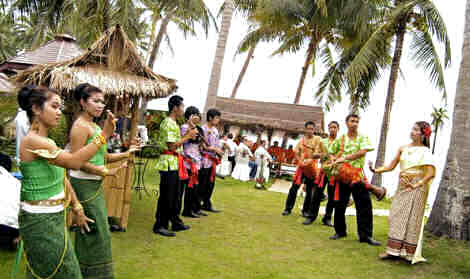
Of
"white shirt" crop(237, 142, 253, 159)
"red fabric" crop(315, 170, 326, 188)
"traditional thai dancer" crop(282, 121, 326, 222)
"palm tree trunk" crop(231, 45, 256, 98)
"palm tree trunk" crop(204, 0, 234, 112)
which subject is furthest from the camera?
"palm tree trunk" crop(231, 45, 256, 98)

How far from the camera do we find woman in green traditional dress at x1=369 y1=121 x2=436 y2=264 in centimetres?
479

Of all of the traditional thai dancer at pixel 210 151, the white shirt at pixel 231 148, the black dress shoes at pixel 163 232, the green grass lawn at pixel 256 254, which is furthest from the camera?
the white shirt at pixel 231 148

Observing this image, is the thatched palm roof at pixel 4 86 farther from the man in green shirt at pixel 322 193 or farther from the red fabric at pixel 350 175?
the red fabric at pixel 350 175

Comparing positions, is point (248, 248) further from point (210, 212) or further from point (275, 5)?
point (275, 5)

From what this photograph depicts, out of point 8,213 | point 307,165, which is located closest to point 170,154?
point 8,213

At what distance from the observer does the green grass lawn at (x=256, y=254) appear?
14.0 ft

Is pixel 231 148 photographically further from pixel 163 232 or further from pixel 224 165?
pixel 163 232

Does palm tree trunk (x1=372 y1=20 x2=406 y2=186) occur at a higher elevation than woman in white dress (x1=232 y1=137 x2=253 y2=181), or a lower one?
higher

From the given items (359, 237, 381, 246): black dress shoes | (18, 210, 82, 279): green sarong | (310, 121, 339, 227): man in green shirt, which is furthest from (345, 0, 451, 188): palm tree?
(18, 210, 82, 279): green sarong

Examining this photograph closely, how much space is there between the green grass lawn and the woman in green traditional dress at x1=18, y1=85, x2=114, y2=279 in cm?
170

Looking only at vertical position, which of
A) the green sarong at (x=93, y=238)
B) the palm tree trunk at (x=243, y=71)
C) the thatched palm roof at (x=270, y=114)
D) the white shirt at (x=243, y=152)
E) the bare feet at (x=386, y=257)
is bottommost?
the bare feet at (x=386, y=257)

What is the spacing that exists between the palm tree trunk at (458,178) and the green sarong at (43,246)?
16.2 feet

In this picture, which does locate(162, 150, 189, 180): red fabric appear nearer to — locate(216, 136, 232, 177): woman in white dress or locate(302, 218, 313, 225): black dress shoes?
locate(302, 218, 313, 225): black dress shoes

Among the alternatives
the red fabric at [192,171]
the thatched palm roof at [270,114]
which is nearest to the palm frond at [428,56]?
the thatched palm roof at [270,114]
